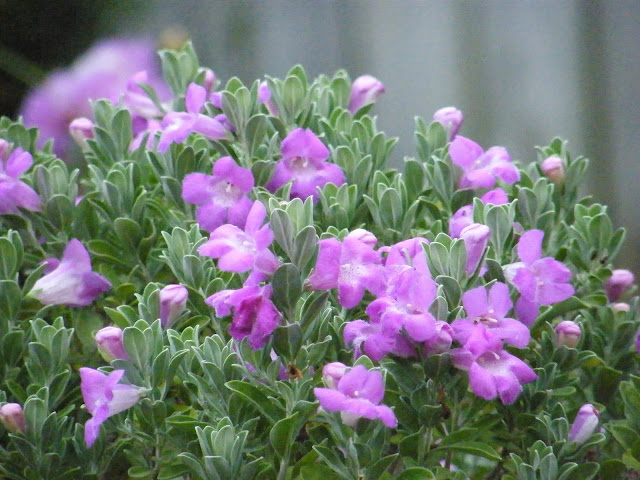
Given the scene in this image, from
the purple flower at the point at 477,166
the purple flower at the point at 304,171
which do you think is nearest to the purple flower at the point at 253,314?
the purple flower at the point at 304,171

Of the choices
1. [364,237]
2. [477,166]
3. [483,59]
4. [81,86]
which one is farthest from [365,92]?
[483,59]

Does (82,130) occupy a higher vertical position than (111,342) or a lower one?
higher

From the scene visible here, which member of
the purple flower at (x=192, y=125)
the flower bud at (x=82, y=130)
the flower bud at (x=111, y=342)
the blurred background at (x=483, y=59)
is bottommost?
the blurred background at (x=483, y=59)

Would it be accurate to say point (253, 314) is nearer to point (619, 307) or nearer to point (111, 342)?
point (111, 342)

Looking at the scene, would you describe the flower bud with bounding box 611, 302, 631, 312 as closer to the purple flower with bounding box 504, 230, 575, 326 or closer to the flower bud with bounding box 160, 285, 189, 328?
the purple flower with bounding box 504, 230, 575, 326

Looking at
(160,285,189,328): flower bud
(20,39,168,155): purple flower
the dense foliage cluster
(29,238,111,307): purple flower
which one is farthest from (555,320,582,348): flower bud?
(20,39,168,155): purple flower

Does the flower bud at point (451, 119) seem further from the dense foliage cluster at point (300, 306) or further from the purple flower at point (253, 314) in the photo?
the purple flower at point (253, 314)
